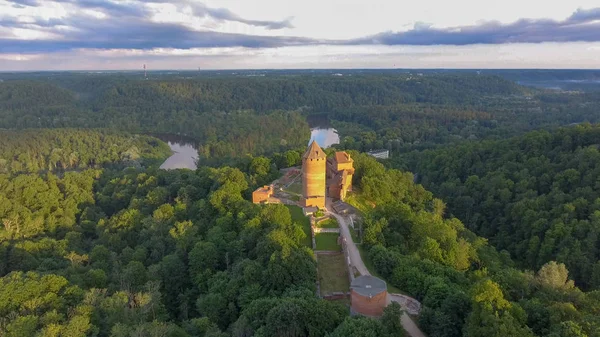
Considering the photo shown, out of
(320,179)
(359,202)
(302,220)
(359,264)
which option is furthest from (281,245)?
(359,202)

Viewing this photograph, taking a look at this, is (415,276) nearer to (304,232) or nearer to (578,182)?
(304,232)

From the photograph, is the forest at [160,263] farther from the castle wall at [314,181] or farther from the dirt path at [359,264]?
the castle wall at [314,181]

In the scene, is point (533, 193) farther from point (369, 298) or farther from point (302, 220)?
point (369, 298)

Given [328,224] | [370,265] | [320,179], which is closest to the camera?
[370,265]

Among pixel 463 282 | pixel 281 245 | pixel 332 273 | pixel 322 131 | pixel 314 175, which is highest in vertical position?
pixel 314 175

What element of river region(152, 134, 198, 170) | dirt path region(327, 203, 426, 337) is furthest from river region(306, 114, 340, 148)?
dirt path region(327, 203, 426, 337)

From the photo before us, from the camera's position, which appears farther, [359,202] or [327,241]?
[359,202]

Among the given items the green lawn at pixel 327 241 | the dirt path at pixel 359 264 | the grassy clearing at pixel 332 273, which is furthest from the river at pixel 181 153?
the grassy clearing at pixel 332 273
